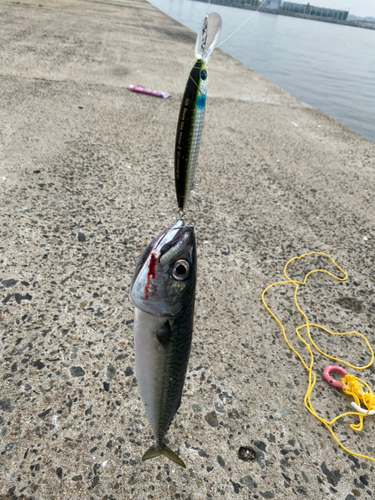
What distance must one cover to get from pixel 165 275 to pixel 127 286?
5.48 ft

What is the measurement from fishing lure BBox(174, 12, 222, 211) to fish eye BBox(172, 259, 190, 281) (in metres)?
0.29

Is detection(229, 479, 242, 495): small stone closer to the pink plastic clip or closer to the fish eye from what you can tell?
the pink plastic clip

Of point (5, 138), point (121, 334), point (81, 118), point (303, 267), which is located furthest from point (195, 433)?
point (81, 118)

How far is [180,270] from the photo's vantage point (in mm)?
1119

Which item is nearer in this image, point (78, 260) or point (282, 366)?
point (282, 366)

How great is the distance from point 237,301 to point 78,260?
1372mm

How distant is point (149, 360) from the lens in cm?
120

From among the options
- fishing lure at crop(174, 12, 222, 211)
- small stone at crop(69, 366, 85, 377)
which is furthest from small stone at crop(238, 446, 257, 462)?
fishing lure at crop(174, 12, 222, 211)

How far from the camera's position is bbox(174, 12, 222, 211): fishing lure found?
1.04m

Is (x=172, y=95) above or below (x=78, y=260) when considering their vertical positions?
above

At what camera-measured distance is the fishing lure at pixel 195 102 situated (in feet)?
3.41

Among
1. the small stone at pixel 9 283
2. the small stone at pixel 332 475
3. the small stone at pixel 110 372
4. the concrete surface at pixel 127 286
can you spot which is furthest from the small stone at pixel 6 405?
the small stone at pixel 332 475

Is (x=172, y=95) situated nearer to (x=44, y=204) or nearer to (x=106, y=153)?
(x=106, y=153)

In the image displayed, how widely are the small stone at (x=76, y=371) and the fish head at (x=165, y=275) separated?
4.04 ft
